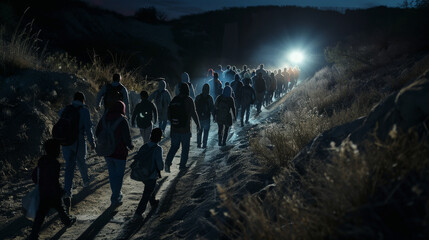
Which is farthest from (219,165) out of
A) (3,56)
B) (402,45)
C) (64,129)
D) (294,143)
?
(402,45)

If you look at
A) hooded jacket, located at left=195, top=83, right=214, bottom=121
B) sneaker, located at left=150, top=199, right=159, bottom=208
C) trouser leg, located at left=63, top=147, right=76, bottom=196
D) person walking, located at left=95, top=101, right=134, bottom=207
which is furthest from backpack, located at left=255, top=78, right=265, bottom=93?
trouser leg, located at left=63, top=147, right=76, bottom=196

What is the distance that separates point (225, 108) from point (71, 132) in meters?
5.52

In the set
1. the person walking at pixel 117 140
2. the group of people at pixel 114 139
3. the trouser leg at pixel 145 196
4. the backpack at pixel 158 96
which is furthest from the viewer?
the backpack at pixel 158 96

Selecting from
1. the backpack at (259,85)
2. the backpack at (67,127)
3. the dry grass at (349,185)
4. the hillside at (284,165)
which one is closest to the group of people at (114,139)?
the backpack at (67,127)

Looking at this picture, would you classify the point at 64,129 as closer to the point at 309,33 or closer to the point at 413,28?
the point at 413,28

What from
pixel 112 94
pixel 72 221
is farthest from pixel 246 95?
pixel 72 221

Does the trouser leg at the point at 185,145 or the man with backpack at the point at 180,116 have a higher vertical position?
the man with backpack at the point at 180,116

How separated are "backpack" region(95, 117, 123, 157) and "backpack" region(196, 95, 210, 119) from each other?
4.51m

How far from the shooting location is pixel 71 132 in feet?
18.4

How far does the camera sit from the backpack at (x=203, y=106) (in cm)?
973

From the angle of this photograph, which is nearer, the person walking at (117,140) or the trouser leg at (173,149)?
the person walking at (117,140)

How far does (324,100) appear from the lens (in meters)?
10.5

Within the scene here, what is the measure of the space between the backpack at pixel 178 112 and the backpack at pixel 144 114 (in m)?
1.22

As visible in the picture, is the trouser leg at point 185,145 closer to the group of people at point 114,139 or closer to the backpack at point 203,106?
the group of people at point 114,139
